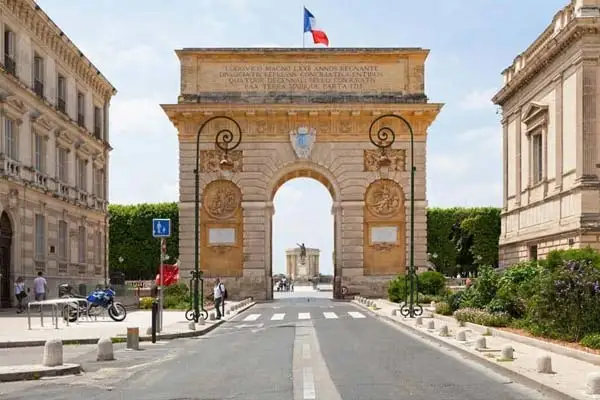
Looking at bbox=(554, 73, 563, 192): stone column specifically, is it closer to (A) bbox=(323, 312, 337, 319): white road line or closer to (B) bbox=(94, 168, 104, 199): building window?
(A) bbox=(323, 312, 337, 319): white road line

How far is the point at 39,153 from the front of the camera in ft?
134

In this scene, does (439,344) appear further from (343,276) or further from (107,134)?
(107,134)

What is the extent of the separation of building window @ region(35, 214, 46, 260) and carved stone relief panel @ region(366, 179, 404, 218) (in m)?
21.0

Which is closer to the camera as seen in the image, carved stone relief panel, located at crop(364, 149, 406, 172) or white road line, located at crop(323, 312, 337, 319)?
white road line, located at crop(323, 312, 337, 319)

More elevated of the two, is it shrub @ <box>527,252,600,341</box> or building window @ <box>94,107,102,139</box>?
building window @ <box>94,107,102,139</box>

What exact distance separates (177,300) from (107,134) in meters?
16.0

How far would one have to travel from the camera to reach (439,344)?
72.6 ft

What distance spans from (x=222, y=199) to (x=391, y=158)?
1031 cm

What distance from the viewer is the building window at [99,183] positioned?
53206 millimetres

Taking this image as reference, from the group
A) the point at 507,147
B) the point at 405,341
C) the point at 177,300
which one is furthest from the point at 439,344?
the point at 507,147

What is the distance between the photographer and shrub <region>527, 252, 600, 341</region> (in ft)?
64.9

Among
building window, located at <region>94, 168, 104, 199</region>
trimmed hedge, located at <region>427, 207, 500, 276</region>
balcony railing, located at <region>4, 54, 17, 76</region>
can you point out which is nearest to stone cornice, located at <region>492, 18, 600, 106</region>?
balcony railing, located at <region>4, 54, 17, 76</region>

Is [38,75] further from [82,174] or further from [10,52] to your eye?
[82,174]

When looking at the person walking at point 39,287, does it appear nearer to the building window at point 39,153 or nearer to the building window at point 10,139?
the building window at point 10,139
